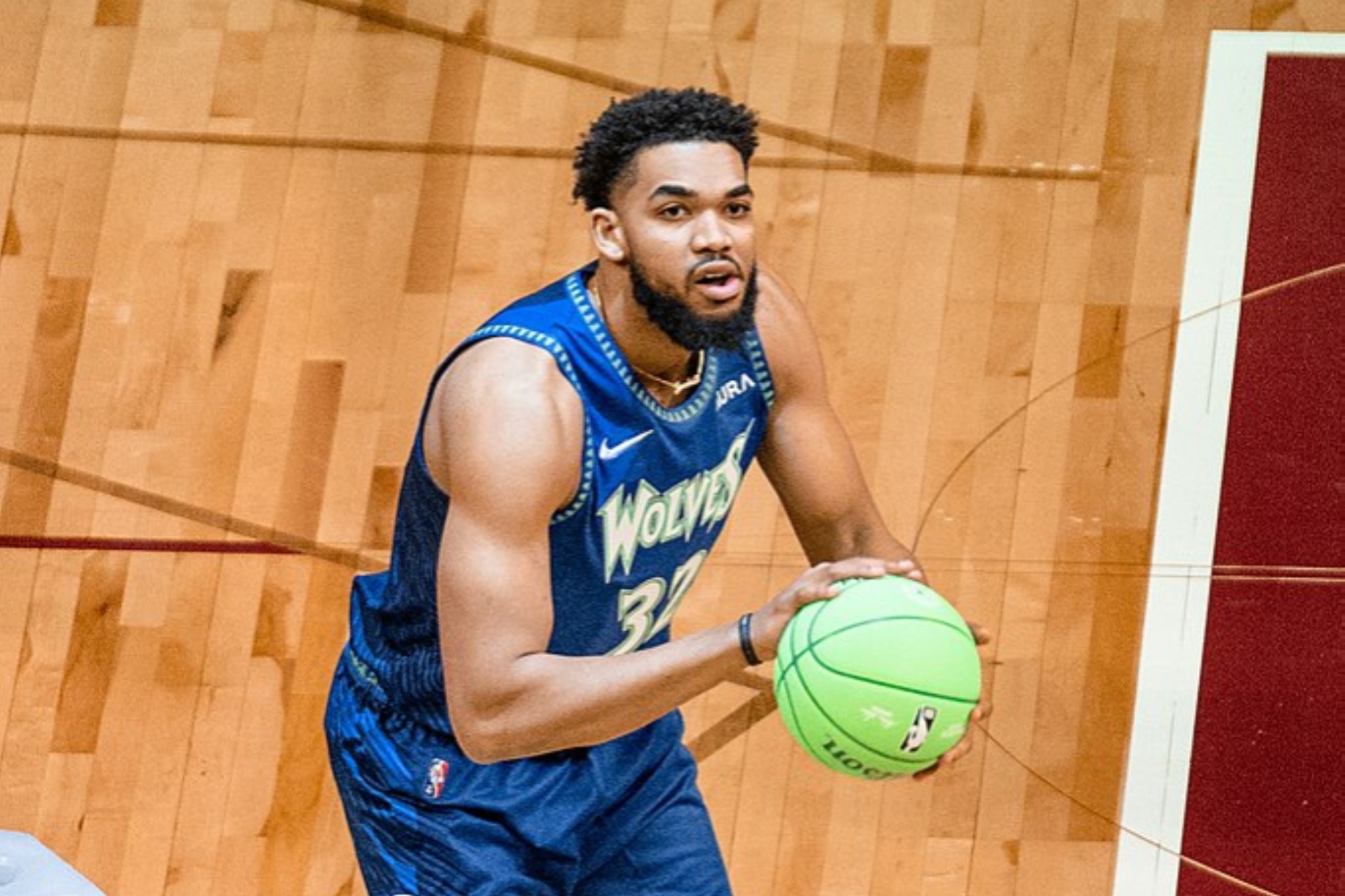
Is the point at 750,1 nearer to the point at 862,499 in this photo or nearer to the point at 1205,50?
the point at 1205,50

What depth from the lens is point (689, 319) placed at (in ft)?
10.3

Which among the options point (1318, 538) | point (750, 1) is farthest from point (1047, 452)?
point (750, 1)

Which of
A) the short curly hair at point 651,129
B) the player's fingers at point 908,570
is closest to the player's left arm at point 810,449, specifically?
the short curly hair at point 651,129

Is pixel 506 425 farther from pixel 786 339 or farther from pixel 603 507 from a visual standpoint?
pixel 786 339

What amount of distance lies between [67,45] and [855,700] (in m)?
3.25

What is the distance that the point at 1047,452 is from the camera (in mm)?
4680

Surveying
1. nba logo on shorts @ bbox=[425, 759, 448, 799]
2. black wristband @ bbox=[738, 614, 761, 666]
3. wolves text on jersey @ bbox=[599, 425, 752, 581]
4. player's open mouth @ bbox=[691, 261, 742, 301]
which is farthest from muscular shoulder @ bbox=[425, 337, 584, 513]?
nba logo on shorts @ bbox=[425, 759, 448, 799]

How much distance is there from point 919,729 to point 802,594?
27 centimetres

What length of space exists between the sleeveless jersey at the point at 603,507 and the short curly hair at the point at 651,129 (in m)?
0.16

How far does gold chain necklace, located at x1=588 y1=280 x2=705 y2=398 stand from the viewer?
10.6 feet

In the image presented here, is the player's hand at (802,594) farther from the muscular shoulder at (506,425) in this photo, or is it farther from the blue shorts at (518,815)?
the blue shorts at (518,815)

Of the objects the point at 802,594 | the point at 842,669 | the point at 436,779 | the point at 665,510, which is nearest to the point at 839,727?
the point at 842,669

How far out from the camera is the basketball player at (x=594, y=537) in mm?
2980

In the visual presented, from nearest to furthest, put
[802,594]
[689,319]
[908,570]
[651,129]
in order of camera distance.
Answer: [802,594]
[908,570]
[689,319]
[651,129]
